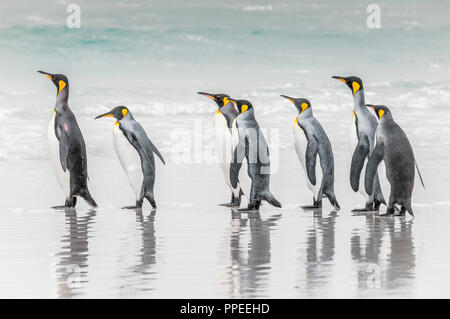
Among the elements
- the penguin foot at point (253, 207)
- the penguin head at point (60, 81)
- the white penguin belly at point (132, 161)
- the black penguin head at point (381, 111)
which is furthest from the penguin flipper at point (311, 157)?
the penguin head at point (60, 81)

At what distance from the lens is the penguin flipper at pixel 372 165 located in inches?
329

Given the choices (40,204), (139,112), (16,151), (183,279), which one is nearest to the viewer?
(183,279)

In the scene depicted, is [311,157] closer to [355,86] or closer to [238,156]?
[238,156]

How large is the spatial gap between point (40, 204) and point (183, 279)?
15.0ft

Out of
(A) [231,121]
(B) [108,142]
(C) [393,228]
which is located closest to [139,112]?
(B) [108,142]

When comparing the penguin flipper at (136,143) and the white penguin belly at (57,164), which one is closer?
the penguin flipper at (136,143)

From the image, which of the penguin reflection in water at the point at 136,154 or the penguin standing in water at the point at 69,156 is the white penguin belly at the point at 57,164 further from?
the penguin reflection in water at the point at 136,154

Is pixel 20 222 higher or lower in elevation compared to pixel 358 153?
lower

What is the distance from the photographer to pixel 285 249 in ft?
20.6

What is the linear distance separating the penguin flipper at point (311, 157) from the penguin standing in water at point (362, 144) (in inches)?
15.0

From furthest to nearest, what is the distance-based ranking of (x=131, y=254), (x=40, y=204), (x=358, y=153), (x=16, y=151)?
1. (x=16, y=151)
2. (x=40, y=204)
3. (x=358, y=153)
4. (x=131, y=254)

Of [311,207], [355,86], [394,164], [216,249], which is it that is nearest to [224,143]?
[311,207]

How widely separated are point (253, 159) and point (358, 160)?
1017 millimetres
